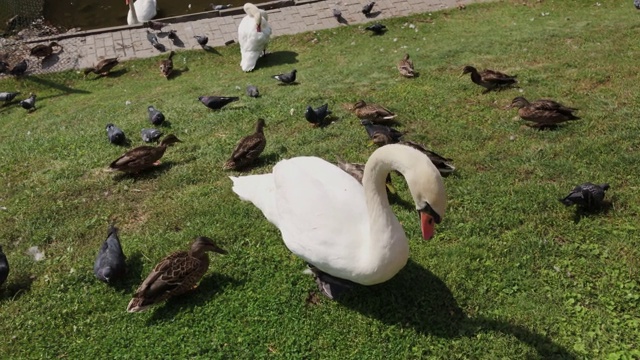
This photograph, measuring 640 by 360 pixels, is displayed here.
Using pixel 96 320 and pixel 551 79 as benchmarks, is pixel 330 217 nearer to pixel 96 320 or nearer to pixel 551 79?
pixel 96 320

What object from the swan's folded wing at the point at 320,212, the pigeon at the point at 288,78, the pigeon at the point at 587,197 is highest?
the swan's folded wing at the point at 320,212

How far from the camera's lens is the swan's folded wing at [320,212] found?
5.14 meters

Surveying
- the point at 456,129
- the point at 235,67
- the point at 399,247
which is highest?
the point at 399,247

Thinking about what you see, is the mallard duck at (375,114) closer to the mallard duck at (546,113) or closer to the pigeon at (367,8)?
the mallard duck at (546,113)

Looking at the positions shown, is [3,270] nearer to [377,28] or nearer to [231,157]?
[231,157]

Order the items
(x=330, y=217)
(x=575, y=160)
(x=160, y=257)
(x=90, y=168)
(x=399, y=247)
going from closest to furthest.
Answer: (x=399, y=247) → (x=330, y=217) → (x=160, y=257) → (x=575, y=160) → (x=90, y=168)

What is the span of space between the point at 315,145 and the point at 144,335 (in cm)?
415

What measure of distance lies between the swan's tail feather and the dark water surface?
530 inches

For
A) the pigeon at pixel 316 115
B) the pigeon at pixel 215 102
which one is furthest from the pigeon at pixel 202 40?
the pigeon at pixel 316 115

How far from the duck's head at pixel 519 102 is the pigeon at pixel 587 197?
8.77ft

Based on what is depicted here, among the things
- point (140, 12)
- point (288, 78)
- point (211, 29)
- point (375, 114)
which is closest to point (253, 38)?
point (288, 78)

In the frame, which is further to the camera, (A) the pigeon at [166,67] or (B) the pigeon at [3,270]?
(A) the pigeon at [166,67]

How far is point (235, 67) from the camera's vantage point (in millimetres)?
14508

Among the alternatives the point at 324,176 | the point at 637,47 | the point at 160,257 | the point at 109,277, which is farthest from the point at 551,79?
the point at 109,277
